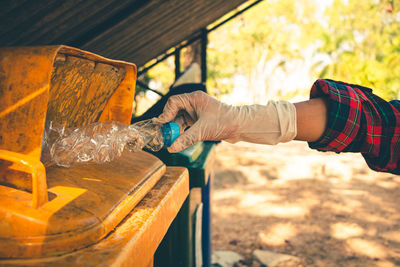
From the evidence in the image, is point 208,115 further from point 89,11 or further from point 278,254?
point 278,254

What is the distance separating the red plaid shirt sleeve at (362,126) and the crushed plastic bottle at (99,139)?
2.20 ft

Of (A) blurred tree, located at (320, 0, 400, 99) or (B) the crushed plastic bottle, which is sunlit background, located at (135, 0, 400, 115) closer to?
(A) blurred tree, located at (320, 0, 400, 99)

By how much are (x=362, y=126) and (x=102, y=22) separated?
1.60 m

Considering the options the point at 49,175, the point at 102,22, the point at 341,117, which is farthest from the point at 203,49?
the point at 49,175

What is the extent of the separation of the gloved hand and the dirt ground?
7.19 feet

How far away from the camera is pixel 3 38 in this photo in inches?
57.1

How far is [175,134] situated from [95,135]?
368mm

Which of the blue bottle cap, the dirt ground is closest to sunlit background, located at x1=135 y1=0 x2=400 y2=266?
the dirt ground

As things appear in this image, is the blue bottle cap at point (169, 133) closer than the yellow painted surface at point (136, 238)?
No

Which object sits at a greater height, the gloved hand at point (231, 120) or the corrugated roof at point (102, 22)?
the corrugated roof at point (102, 22)

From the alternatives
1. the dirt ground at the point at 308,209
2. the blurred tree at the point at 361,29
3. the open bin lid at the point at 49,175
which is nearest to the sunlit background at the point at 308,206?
the dirt ground at the point at 308,209

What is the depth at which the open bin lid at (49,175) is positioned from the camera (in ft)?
2.48

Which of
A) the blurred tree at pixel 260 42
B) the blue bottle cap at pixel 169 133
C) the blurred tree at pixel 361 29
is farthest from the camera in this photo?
the blurred tree at pixel 361 29

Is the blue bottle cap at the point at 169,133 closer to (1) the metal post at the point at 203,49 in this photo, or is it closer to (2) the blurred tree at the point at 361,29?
(1) the metal post at the point at 203,49
